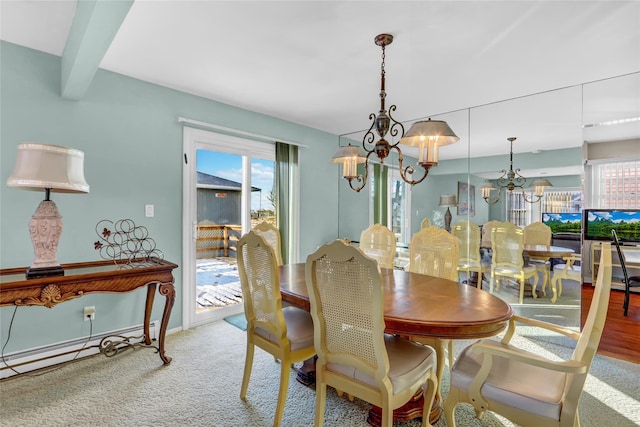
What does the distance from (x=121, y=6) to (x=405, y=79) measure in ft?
7.18

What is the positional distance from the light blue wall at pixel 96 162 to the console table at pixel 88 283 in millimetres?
284

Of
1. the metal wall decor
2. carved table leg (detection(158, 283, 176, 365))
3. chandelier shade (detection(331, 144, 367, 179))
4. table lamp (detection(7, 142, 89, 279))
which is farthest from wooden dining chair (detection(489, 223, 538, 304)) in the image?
table lamp (detection(7, 142, 89, 279))

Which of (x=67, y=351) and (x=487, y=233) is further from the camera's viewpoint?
(x=487, y=233)

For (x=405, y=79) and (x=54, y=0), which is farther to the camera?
(x=405, y=79)

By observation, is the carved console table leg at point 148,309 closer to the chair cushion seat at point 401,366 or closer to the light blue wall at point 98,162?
the light blue wall at point 98,162

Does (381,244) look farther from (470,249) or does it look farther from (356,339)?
(356,339)

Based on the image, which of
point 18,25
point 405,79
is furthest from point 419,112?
point 18,25

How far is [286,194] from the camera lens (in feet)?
13.4

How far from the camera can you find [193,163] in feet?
10.6

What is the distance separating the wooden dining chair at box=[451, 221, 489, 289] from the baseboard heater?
344cm

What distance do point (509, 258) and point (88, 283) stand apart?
383cm

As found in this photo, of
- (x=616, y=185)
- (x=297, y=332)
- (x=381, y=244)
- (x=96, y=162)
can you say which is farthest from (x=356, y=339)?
(x=616, y=185)

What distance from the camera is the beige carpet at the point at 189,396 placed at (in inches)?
71.4

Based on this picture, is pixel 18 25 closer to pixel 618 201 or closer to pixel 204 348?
pixel 204 348
